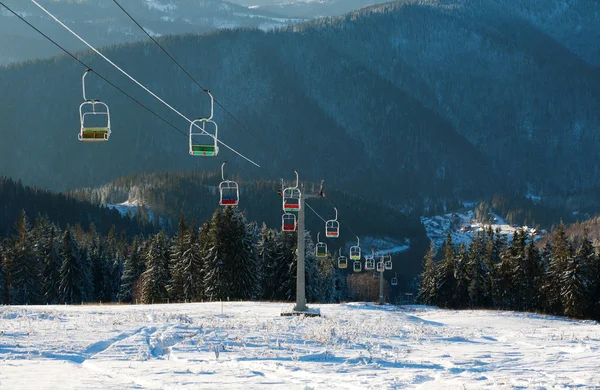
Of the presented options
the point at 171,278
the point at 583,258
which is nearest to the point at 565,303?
the point at 583,258

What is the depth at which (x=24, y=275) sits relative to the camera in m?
69.2

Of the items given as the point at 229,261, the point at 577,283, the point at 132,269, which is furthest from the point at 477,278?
the point at 132,269

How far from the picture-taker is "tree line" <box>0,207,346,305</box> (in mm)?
59688

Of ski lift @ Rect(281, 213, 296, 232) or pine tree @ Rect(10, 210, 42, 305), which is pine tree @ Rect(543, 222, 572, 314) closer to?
ski lift @ Rect(281, 213, 296, 232)

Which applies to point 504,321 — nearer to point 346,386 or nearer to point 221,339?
point 221,339

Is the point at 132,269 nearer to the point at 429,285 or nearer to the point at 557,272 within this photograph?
the point at 429,285

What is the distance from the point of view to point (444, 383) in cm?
1291

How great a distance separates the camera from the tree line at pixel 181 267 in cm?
5969

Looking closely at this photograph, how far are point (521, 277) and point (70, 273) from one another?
48234 millimetres

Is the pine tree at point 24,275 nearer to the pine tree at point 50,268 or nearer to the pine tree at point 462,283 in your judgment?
the pine tree at point 50,268

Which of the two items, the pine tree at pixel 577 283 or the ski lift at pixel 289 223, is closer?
the ski lift at pixel 289 223

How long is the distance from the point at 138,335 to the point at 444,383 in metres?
9.94

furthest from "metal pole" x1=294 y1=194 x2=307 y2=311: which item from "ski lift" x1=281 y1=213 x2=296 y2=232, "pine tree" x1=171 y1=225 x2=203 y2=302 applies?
"pine tree" x1=171 y1=225 x2=203 y2=302

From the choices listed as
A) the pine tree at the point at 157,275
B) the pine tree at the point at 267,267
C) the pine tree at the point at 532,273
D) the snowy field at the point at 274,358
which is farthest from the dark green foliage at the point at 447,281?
the snowy field at the point at 274,358
